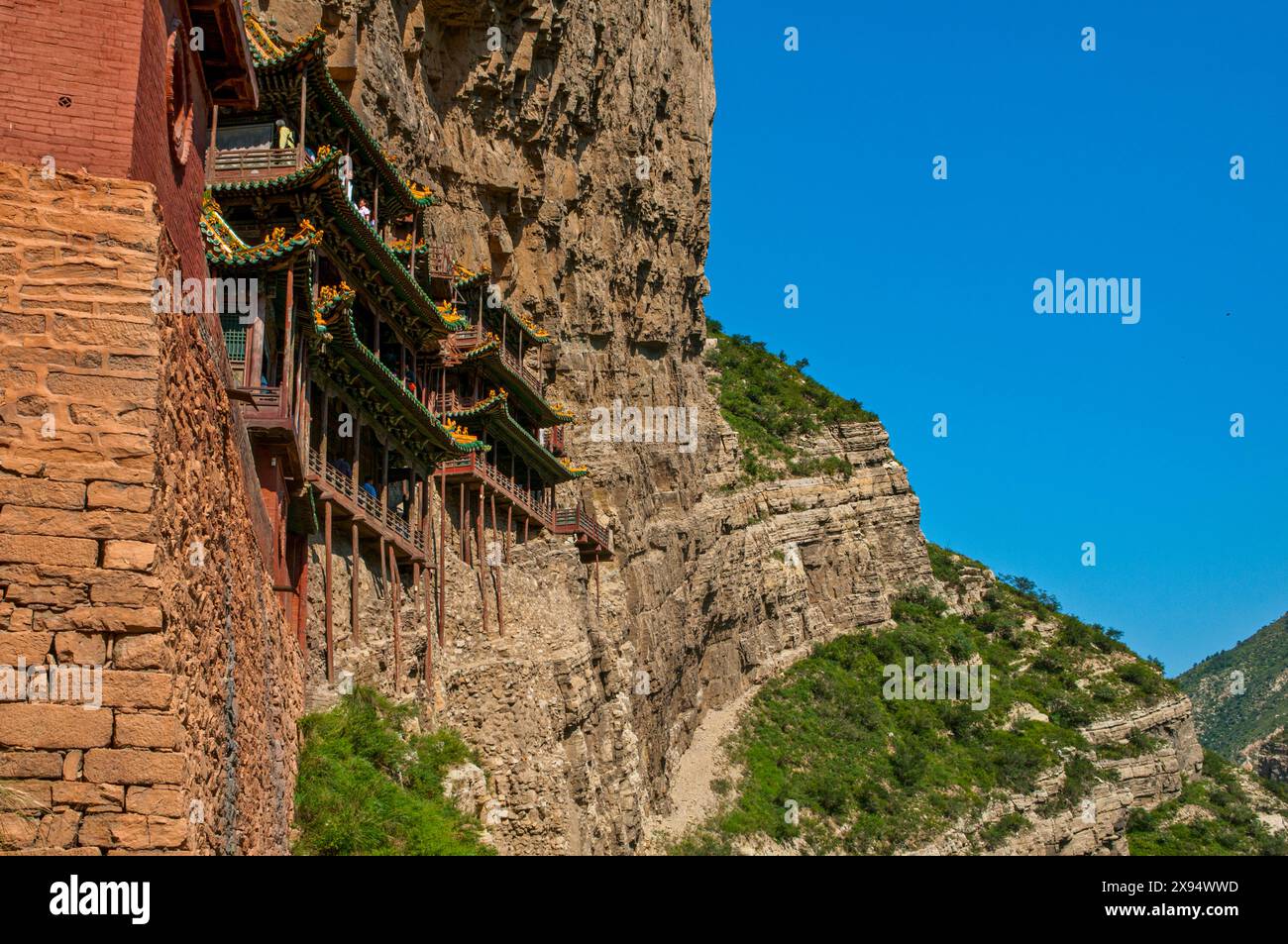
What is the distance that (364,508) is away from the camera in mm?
28219

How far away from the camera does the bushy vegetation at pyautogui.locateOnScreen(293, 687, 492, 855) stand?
1884cm

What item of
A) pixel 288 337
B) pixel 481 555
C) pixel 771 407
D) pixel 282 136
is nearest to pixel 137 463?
pixel 288 337

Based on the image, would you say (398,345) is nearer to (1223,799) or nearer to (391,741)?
(391,741)

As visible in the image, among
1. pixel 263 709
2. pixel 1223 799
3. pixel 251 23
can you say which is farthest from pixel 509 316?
pixel 1223 799

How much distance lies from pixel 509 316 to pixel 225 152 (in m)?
20.5

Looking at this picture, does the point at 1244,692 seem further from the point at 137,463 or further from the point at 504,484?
the point at 137,463

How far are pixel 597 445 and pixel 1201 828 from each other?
48.6m

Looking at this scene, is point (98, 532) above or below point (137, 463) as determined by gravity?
below

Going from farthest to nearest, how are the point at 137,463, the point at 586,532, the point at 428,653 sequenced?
the point at 586,532 < the point at 428,653 < the point at 137,463

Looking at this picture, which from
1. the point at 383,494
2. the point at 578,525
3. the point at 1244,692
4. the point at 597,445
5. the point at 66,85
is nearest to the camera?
the point at 66,85

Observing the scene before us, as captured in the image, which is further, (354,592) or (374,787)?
(354,592)

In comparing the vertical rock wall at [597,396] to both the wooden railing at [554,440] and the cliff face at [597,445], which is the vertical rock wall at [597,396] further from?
the wooden railing at [554,440]

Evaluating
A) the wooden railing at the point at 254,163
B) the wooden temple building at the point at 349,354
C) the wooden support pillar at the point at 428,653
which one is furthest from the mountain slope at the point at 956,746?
the wooden railing at the point at 254,163

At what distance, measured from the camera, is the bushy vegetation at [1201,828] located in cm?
7825
